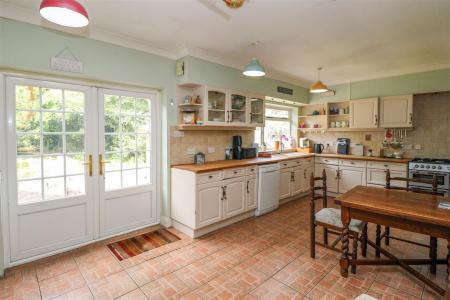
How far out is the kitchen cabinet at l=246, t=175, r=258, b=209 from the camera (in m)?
3.73

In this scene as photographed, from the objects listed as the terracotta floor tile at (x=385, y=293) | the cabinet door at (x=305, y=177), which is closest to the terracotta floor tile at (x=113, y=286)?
the terracotta floor tile at (x=385, y=293)

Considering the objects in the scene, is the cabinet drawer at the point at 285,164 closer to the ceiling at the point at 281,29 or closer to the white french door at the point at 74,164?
the ceiling at the point at 281,29

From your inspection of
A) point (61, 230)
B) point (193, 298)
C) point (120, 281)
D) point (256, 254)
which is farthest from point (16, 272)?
point (256, 254)

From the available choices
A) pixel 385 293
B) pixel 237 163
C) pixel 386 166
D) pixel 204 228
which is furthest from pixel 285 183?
pixel 385 293

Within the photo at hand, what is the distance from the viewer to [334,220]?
247cm

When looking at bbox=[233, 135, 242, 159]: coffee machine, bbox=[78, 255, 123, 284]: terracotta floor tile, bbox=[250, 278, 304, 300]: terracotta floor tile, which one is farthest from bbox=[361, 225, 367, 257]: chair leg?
bbox=[78, 255, 123, 284]: terracotta floor tile

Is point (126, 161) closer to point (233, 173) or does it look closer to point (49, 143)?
→ point (49, 143)

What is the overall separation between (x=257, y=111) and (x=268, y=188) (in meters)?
1.42

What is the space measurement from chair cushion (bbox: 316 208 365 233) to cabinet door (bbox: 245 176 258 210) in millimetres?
1293

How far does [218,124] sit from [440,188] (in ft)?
12.3

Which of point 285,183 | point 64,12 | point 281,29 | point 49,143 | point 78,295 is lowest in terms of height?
point 78,295

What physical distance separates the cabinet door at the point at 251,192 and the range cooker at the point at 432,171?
2745 millimetres

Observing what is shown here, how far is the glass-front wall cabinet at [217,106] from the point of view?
144 inches

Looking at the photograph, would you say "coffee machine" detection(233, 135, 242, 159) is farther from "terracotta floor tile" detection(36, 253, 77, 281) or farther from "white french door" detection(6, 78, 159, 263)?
"terracotta floor tile" detection(36, 253, 77, 281)
